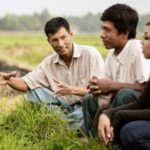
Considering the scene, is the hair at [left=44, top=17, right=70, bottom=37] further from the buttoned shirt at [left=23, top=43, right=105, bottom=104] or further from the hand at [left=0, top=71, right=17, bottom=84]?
the hand at [left=0, top=71, right=17, bottom=84]

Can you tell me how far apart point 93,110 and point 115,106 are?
509 millimetres

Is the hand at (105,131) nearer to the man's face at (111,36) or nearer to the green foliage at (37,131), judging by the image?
the green foliage at (37,131)

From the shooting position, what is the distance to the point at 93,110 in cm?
551

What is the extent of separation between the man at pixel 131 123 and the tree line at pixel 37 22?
59516 millimetres

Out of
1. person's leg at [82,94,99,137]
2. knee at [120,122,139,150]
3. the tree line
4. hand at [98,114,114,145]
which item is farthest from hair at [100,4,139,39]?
the tree line

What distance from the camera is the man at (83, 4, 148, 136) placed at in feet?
17.0

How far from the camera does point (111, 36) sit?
18.2ft

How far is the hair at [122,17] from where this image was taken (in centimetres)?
550

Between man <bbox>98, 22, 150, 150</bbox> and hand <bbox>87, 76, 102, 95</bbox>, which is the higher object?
hand <bbox>87, 76, 102, 95</bbox>

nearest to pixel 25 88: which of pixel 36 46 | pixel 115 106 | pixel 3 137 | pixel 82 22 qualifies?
pixel 3 137

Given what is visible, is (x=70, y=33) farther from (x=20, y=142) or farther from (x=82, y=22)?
(x=82, y=22)

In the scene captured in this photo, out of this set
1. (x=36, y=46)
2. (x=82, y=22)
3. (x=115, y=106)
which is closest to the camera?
(x=115, y=106)

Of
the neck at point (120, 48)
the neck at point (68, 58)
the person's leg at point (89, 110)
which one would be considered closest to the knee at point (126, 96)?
the person's leg at point (89, 110)

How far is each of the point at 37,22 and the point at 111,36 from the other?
67.4 metres
